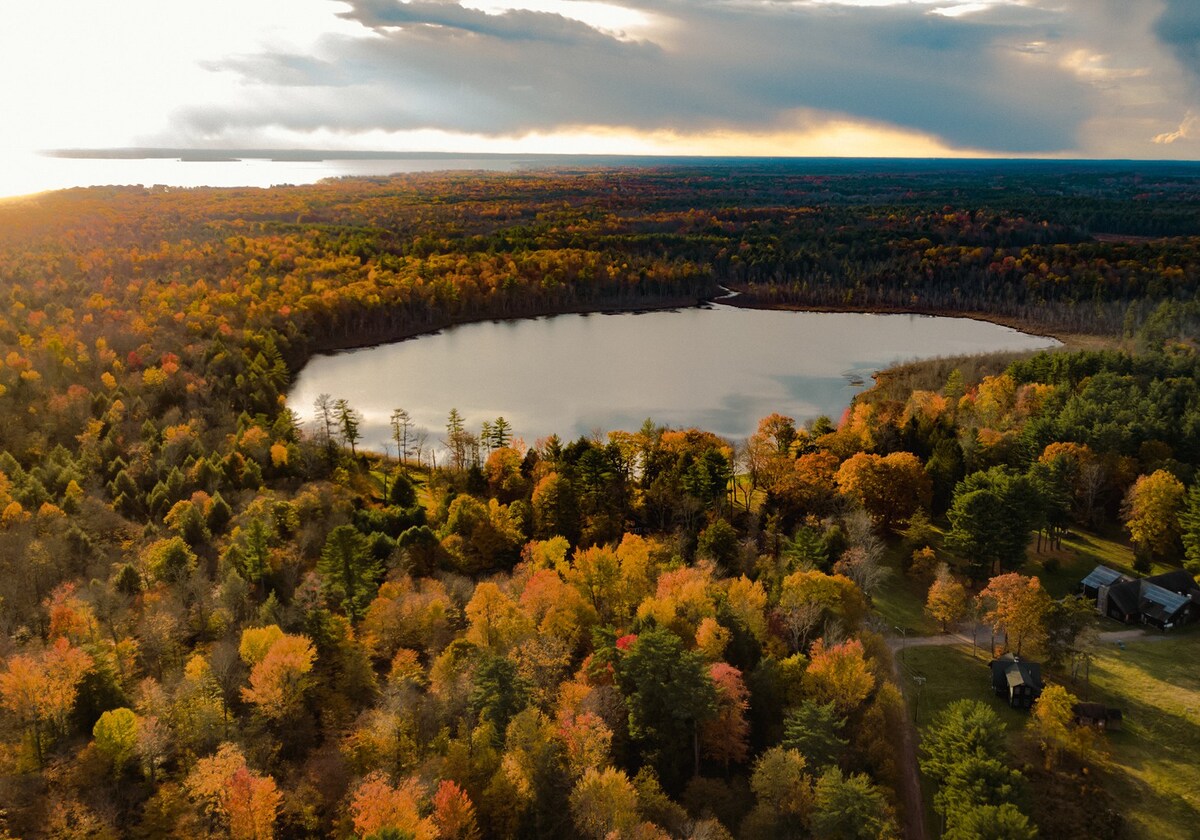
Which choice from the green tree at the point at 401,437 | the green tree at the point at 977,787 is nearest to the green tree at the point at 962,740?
the green tree at the point at 977,787

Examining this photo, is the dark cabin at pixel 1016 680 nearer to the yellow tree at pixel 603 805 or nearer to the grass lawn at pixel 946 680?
the grass lawn at pixel 946 680

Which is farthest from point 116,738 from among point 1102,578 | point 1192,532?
point 1192,532

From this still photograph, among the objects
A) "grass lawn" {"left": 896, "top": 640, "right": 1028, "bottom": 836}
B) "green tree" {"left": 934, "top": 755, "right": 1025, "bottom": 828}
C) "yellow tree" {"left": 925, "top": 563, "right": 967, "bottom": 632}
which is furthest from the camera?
"yellow tree" {"left": 925, "top": 563, "right": 967, "bottom": 632}

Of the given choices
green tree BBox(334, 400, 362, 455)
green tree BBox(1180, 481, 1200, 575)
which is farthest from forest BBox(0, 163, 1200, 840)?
green tree BBox(1180, 481, 1200, 575)

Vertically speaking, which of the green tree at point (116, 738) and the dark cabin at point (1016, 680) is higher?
the green tree at point (116, 738)

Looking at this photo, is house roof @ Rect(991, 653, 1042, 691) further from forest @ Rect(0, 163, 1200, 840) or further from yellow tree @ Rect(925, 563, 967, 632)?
yellow tree @ Rect(925, 563, 967, 632)

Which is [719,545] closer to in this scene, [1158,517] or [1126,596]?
[1126,596]
